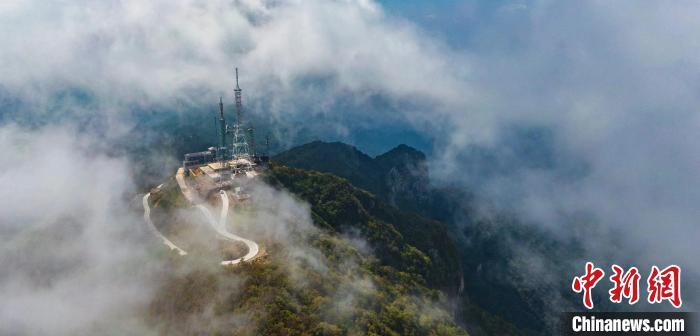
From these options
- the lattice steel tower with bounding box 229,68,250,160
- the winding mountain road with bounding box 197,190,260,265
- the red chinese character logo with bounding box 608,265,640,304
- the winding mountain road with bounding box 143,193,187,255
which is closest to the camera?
the red chinese character logo with bounding box 608,265,640,304

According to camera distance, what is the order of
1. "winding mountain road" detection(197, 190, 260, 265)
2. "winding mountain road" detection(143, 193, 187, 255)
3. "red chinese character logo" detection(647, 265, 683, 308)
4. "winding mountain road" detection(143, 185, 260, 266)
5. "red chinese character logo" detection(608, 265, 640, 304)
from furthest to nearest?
1. "winding mountain road" detection(143, 193, 187, 255)
2. "winding mountain road" detection(143, 185, 260, 266)
3. "winding mountain road" detection(197, 190, 260, 265)
4. "red chinese character logo" detection(647, 265, 683, 308)
5. "red chinese character logo" detection(608, 265, 640, 304)

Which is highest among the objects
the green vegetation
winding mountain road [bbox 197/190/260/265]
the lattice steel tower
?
the lattice steel tower

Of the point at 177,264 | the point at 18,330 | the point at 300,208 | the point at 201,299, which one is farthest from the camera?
the point at 300,208

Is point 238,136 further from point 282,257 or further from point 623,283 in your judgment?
point 623,283

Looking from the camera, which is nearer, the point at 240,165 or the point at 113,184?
the point at 240,165

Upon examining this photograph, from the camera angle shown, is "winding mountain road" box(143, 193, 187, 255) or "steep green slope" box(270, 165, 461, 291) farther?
"steep green slope" box(270, 165, 461, 291)

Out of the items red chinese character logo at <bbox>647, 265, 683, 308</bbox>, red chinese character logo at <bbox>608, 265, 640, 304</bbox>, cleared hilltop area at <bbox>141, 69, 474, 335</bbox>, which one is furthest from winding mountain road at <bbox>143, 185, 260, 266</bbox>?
red chinese character logo at <bbox>647, 265, 683, 308</bbox>

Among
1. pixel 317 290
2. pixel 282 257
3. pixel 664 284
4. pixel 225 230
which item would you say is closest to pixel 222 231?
pixel 225 230

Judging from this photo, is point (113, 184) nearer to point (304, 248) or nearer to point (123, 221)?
point (123, 221)

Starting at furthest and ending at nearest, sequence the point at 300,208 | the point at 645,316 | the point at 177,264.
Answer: the point at 300,208 → the point at 177,264 → the point at 645,316

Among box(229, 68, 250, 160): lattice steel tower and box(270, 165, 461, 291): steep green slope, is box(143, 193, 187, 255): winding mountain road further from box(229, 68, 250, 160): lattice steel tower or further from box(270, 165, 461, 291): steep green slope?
box(270, 165, 461, 291): steep green slope

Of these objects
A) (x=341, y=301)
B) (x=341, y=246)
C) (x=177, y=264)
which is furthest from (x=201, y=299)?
(x=341, y=246)
